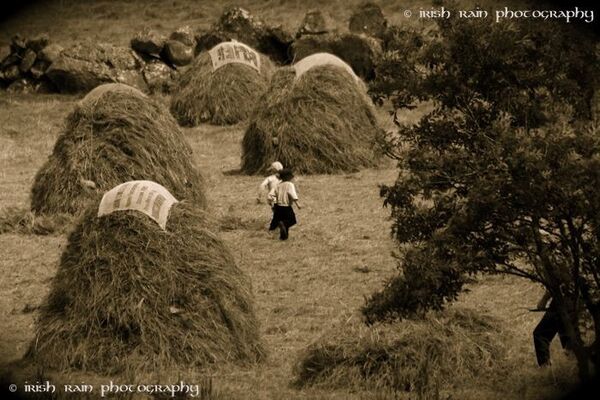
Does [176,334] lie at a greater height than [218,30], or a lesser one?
lesser

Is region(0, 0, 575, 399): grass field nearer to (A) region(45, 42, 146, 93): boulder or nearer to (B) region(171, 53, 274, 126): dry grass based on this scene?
(B) region(171, 53, 274, 126): dry grass

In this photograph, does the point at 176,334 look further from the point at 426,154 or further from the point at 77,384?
the point at 426,154

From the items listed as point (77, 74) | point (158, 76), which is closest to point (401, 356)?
point (77, 74)

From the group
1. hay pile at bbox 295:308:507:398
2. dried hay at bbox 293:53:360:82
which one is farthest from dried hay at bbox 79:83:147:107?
hay pile at bbox 295:308:507:398

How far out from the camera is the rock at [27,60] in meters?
30.8

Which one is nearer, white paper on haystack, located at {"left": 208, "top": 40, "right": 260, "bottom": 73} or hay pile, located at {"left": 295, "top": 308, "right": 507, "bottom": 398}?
hay pile, located at {"left": 295, "top": 308, "right": 507, "bottom": 398}

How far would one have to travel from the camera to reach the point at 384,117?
25.9 metres

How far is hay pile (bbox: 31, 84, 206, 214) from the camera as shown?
17766 millimetres

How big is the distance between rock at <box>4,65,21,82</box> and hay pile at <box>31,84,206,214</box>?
1276 centimetres

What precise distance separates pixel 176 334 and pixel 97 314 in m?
0.78

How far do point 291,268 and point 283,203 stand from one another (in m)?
1.33

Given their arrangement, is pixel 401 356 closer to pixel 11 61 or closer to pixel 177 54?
pixel 177 54

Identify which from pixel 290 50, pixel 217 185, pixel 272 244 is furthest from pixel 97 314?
pixel 290 50

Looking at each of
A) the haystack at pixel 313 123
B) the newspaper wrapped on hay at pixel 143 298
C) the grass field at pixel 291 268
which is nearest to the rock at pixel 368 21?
the grass field at pixel 291 268
